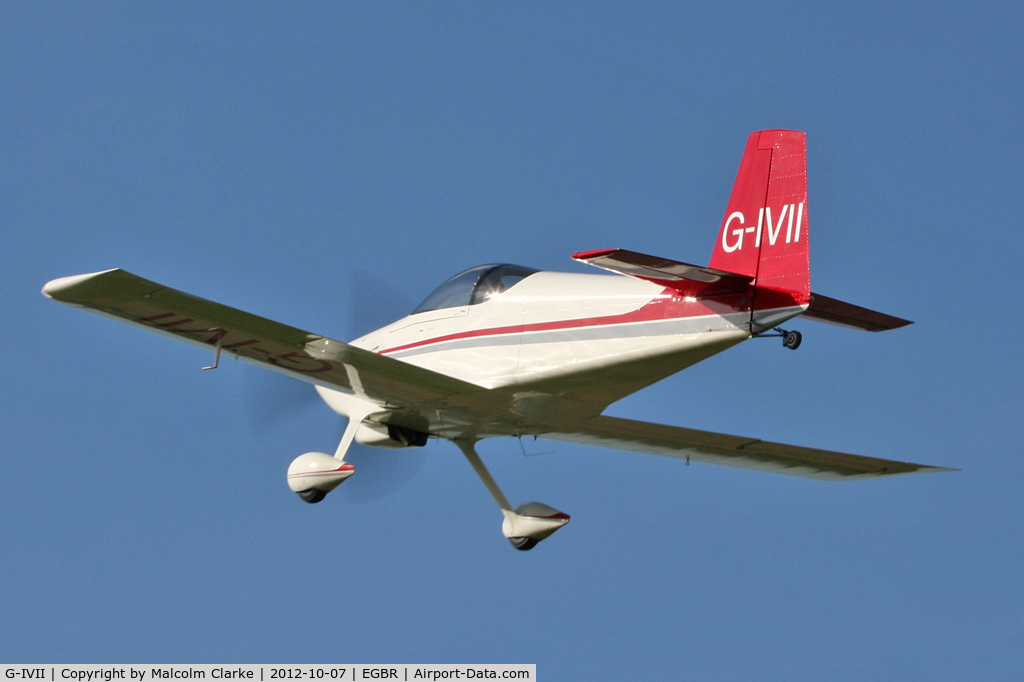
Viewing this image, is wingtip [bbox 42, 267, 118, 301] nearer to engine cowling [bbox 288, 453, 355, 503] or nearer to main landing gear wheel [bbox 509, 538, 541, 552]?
engine cowling [bbox 288, 453, 355, 503]

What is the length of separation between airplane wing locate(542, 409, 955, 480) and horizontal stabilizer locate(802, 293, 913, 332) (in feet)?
13.2

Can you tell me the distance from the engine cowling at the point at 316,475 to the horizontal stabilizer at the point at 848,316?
231 inches

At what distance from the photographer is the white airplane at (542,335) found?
12172 mm

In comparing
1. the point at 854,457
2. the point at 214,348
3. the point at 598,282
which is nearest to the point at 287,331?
the point at 214,348

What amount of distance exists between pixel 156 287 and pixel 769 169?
20.5 ft

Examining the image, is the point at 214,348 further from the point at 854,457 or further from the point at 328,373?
the point at 854,457

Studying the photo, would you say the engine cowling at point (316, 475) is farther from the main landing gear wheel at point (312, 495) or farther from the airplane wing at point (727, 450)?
the airplane wing at point (727, 450)

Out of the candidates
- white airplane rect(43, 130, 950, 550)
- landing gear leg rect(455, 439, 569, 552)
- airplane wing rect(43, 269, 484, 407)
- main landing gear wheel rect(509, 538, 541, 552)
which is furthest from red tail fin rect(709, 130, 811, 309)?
main landing gear wheel rect(509, 538, 541, 552)

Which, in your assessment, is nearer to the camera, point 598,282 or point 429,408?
point 598,282

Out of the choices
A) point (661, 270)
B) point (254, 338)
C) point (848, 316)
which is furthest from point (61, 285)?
point (848, 316)

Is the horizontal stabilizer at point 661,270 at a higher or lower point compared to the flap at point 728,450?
higher

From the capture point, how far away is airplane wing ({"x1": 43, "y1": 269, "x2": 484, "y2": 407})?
1217cm

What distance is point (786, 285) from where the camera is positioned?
12031 mm

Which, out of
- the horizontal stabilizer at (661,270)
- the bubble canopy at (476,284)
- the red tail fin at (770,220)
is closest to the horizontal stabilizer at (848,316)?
the red tail fin at (770,220)
